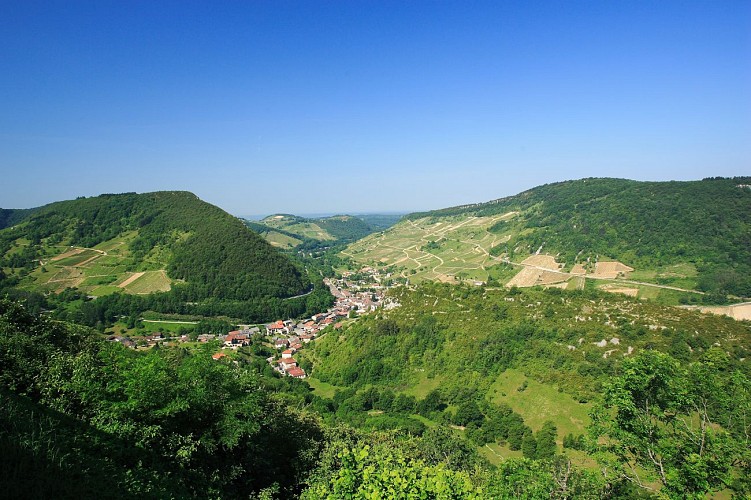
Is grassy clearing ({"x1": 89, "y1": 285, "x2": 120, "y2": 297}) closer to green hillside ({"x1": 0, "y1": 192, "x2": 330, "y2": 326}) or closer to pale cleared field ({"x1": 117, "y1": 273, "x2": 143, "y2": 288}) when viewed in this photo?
green hillside ({"x1": 0, "y1": 192, "x2": 330, "y2": 326})

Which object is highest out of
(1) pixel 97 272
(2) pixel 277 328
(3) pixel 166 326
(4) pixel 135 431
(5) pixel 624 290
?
(4) pixel 135 431

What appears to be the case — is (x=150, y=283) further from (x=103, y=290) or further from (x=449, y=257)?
(x=449, y=257)

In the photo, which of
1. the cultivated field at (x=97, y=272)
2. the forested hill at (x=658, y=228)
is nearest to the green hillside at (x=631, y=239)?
the forested hill at (x=658, y=228)

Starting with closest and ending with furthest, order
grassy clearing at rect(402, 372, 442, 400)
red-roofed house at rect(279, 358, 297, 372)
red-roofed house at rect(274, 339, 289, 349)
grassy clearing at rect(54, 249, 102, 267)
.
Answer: grassy clearing at rect(402, 372, 442, 400) → red-roofed house at rect(279, 358, 297, 372) → red-roofed house at rect(274, 339, 289, 349) → grassy clearing at rect(54, 249, 102, 267)

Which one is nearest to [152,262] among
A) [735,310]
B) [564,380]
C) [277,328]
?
[277,328]

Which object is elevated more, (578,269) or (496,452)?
(578,269)

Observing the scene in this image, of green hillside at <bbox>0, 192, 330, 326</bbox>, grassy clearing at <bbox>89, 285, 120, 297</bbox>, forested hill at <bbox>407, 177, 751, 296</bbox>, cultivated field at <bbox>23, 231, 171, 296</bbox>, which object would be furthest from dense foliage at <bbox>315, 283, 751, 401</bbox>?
grassy clearing at <bbox>89, 285, 120, 297</bbox>
